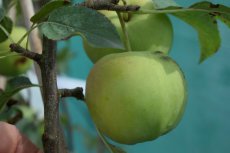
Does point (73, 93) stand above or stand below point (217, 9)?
below

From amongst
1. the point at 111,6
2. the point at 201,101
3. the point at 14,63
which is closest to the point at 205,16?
the point at 111,6

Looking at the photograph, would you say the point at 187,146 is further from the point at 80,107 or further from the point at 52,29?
the point at 52,29

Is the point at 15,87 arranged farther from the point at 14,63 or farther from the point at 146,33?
the point at 14,63

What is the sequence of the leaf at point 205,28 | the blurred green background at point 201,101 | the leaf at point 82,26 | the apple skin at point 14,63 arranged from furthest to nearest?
the blurred green background at point 201,101 → the apple skin at point 14,63 → the leaf at point 205,28 → the leaf at point 82,26

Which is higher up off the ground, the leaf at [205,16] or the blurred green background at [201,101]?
the leaf at [205,16]

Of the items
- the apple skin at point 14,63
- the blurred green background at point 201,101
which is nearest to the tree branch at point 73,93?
the apple skin at point 14,63

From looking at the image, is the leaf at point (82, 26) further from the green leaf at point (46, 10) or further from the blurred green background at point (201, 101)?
the blurred green background at point (201, 101)
